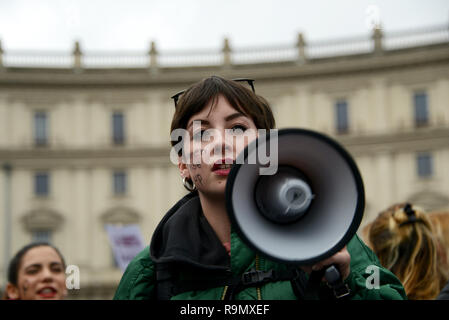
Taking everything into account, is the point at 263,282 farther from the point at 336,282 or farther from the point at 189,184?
the point at 189,184

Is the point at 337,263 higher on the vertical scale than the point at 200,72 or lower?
lower

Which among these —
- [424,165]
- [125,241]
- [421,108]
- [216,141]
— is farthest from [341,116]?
[216,141]

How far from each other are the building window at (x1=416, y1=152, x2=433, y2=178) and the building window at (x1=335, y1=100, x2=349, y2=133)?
3792 millimetres

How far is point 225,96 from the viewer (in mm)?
1894

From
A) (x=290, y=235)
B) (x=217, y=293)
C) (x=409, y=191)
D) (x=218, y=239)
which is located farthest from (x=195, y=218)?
(x=409, y=191)

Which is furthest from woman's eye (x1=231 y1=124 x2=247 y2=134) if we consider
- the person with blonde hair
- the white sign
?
the white sign

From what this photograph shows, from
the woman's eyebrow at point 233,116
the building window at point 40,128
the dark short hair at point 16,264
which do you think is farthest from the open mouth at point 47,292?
the building window at point 40,128

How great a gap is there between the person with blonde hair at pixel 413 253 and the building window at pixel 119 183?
101ft

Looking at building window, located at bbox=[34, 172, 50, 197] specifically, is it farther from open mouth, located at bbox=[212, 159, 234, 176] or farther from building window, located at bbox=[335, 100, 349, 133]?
open mouth, located at bbox=[212, 159, 234, 176]

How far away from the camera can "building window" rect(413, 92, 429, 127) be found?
32.4 m

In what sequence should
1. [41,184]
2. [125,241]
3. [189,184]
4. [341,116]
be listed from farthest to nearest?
[341,116], [41,184], [125,241], [189,184]

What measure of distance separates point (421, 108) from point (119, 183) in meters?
14.9

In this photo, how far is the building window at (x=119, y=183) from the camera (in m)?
33.8

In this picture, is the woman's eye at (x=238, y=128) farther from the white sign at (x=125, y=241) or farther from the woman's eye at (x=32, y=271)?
the white sign at (x=125, y=241)
